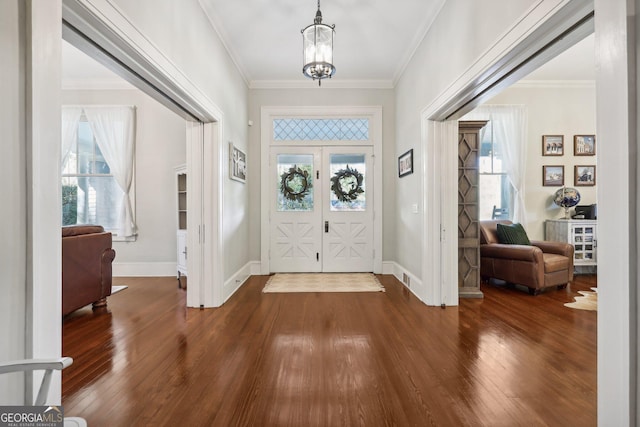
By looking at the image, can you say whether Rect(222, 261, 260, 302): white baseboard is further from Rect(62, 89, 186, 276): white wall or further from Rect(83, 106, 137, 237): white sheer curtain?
Rect(83, 106, 137, 237): white sheer curtain

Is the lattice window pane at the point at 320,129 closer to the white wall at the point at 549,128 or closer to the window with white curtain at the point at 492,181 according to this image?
the window with white curtain at the point at 492,181

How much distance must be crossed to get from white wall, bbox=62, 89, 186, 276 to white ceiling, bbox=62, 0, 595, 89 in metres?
0.26

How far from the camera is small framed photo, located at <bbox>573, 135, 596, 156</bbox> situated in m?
5.04

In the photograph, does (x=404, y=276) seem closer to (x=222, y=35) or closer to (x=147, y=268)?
(x=222, y=35)

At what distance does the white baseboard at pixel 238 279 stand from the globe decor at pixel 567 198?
498 centimetres

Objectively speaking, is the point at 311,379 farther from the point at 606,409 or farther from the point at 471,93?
the point at 471,93

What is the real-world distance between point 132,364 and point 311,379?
1.26 metres

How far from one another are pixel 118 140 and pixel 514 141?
649cm

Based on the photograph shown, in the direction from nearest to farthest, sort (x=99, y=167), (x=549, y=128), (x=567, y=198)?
1. (x=567, y=198)
2. (x=99, y=167)
3. (x=549, y=128)

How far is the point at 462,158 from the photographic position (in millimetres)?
3621

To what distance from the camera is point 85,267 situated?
3.10 meters

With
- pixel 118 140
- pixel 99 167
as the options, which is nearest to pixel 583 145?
pixel 118 140

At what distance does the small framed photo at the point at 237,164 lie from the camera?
3.80 m

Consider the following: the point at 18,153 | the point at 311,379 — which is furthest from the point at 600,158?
the point at 18,153
